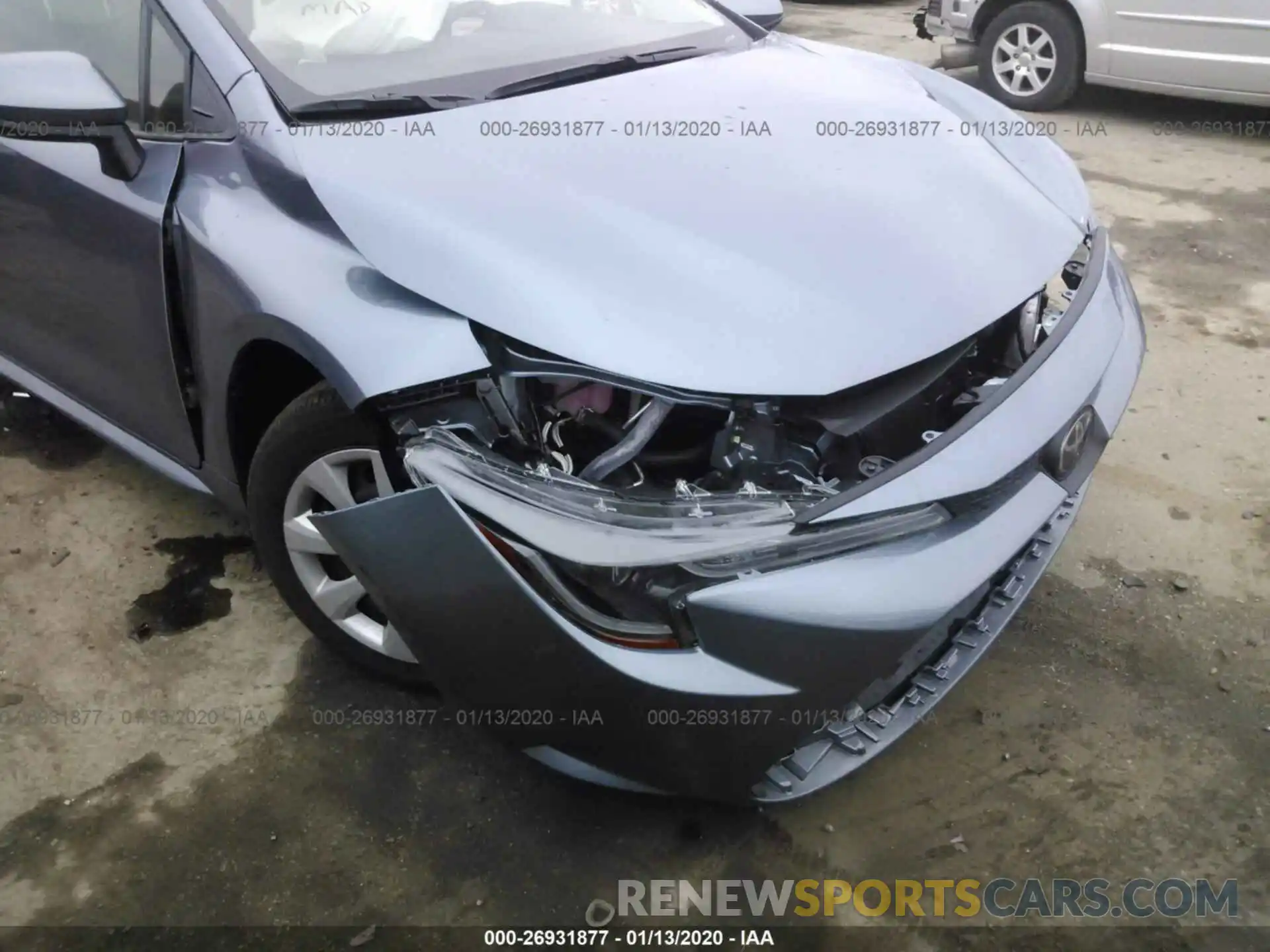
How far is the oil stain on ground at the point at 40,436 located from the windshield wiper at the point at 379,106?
1556 mm

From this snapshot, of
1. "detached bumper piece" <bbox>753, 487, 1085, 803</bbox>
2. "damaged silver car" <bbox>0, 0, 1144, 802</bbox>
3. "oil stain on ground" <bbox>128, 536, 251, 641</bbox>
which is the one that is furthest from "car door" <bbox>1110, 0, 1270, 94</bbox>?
"oil stain on ground" <bbox>128, 536, 251, 641</bbox>

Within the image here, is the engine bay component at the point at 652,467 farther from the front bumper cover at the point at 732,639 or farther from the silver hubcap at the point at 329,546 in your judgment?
the silver hubcap at the point at 329,546

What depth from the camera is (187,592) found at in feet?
8.14

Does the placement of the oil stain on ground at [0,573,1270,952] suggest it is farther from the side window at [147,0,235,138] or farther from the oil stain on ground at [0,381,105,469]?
the oil stain on ground at [0,381,105,469]

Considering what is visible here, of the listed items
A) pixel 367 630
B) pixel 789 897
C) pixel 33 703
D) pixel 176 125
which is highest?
pixel 176 125

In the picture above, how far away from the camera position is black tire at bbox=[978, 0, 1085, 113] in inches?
232

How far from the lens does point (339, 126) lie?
1.89 meters

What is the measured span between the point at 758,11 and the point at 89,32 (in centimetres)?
173

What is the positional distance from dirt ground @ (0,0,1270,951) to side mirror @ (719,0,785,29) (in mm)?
1626

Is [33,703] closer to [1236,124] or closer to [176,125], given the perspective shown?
[176,125]

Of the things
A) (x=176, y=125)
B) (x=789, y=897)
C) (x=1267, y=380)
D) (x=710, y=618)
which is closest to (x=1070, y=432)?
(x=710, y=618)

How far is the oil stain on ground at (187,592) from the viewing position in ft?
7.85

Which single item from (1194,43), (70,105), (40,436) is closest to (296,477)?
(70,105)

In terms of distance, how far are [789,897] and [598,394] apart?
3.12 ft
